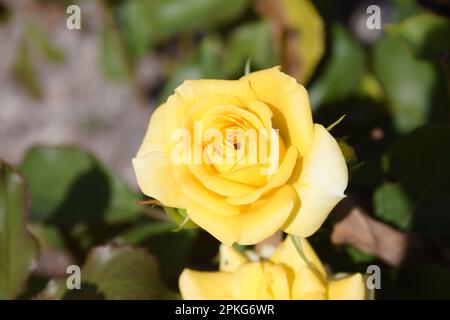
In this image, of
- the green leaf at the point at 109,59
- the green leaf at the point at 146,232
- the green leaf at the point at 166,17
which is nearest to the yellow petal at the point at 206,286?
the green leaf at the point at 146,232

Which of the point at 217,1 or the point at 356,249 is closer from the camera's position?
the point at 356,249

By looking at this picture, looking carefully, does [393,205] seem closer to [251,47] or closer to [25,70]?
[251,47]

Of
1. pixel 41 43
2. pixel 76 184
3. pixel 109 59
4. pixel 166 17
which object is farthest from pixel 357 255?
pixel 41 43

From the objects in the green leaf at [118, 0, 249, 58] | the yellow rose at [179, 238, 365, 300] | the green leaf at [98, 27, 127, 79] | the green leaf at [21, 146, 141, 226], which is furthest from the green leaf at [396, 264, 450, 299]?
the green leaf at [98, 27, 127, 79]

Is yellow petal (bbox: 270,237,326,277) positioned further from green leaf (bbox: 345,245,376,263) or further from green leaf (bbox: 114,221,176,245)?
green leaf (bbox: 114,221,176,245)
